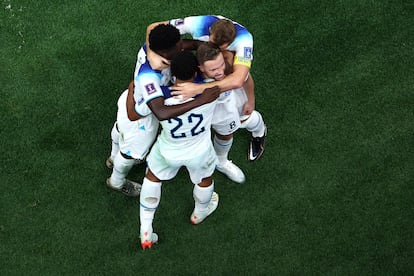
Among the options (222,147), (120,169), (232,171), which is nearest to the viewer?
(120,169)

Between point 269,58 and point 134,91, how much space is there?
2.01 meters

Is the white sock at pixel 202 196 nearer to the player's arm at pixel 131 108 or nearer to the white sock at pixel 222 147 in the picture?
the white sock at pixel 222 147

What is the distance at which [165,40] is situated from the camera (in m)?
3.88

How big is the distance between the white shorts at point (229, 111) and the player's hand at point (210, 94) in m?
0.40

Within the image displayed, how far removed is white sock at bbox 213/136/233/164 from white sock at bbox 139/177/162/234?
712mm

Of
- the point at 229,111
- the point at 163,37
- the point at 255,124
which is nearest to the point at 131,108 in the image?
the point at 163,37

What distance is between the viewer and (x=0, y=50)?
19.3ft

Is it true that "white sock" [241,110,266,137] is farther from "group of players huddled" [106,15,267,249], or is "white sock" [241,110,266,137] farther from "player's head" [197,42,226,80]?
"player's head" [197,42,226,80]

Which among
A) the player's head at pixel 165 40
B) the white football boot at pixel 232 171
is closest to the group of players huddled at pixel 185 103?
the player's head at pixel 165 40

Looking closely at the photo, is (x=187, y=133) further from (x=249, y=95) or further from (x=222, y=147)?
(x=222, y=147)

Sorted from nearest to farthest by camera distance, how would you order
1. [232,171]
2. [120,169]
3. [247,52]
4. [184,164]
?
1. [247,52]
2. [184,164]
3. [120,169]
4. [232,171]

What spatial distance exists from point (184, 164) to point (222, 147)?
767 millimetres

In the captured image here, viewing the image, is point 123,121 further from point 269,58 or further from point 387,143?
point 387,143

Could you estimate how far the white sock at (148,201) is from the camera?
15.1 feet
